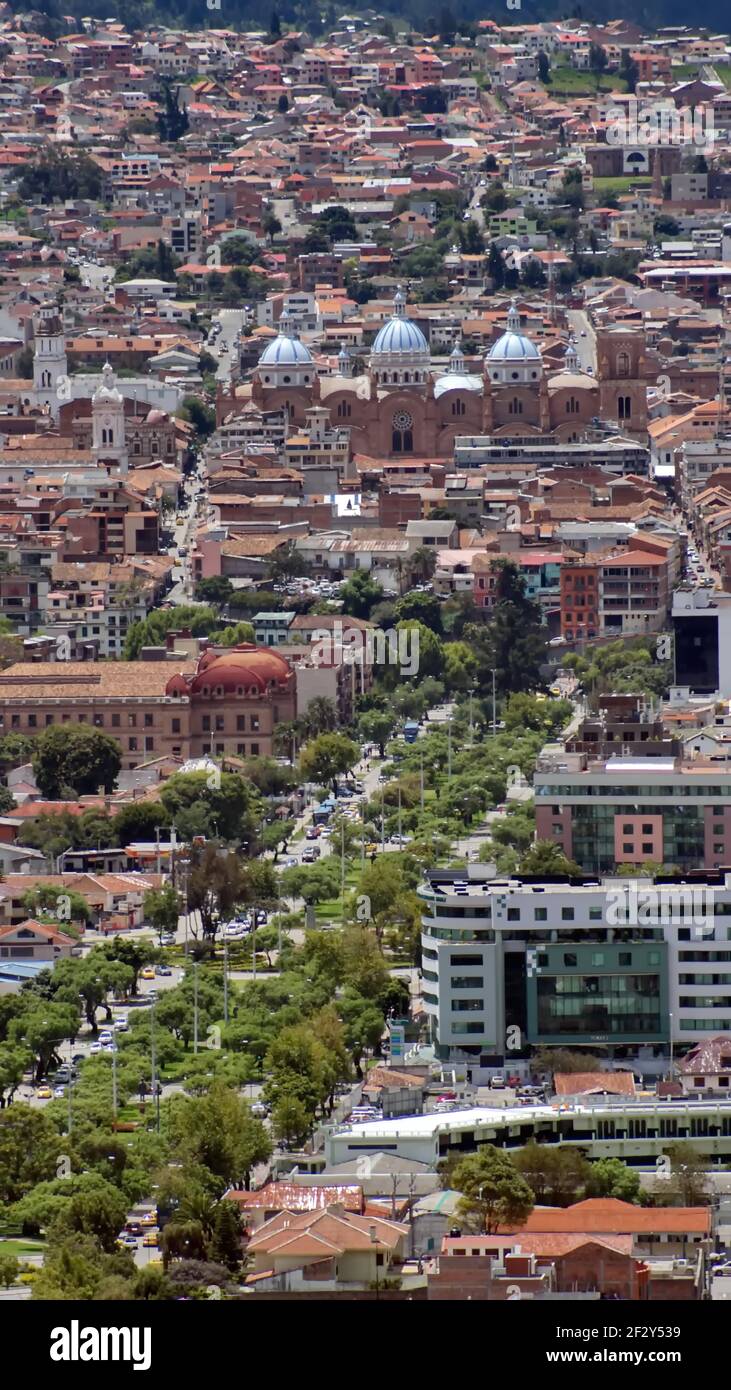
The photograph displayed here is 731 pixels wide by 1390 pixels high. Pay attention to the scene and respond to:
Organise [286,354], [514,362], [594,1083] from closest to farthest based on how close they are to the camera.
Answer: [594,1083] → [514,362] → [286,354]

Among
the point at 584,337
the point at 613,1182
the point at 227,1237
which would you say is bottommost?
the point at 584,337

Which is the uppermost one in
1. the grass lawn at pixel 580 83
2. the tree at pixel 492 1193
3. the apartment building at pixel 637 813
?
the grass lawn at pixel 580 83

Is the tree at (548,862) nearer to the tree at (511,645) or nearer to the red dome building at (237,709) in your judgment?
the red dome building at (237,709)

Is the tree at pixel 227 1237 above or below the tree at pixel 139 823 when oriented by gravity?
above

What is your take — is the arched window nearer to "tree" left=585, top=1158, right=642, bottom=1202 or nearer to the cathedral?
the cathedral

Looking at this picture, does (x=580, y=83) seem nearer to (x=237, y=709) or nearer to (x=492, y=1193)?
(x=237, y=709)

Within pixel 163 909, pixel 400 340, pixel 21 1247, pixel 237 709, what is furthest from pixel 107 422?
pixel 21 1247

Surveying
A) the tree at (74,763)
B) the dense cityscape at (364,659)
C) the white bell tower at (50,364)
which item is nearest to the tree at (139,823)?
the dense cityscape at (364,659)

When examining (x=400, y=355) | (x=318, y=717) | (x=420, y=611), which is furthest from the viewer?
(x=400, y=355)
